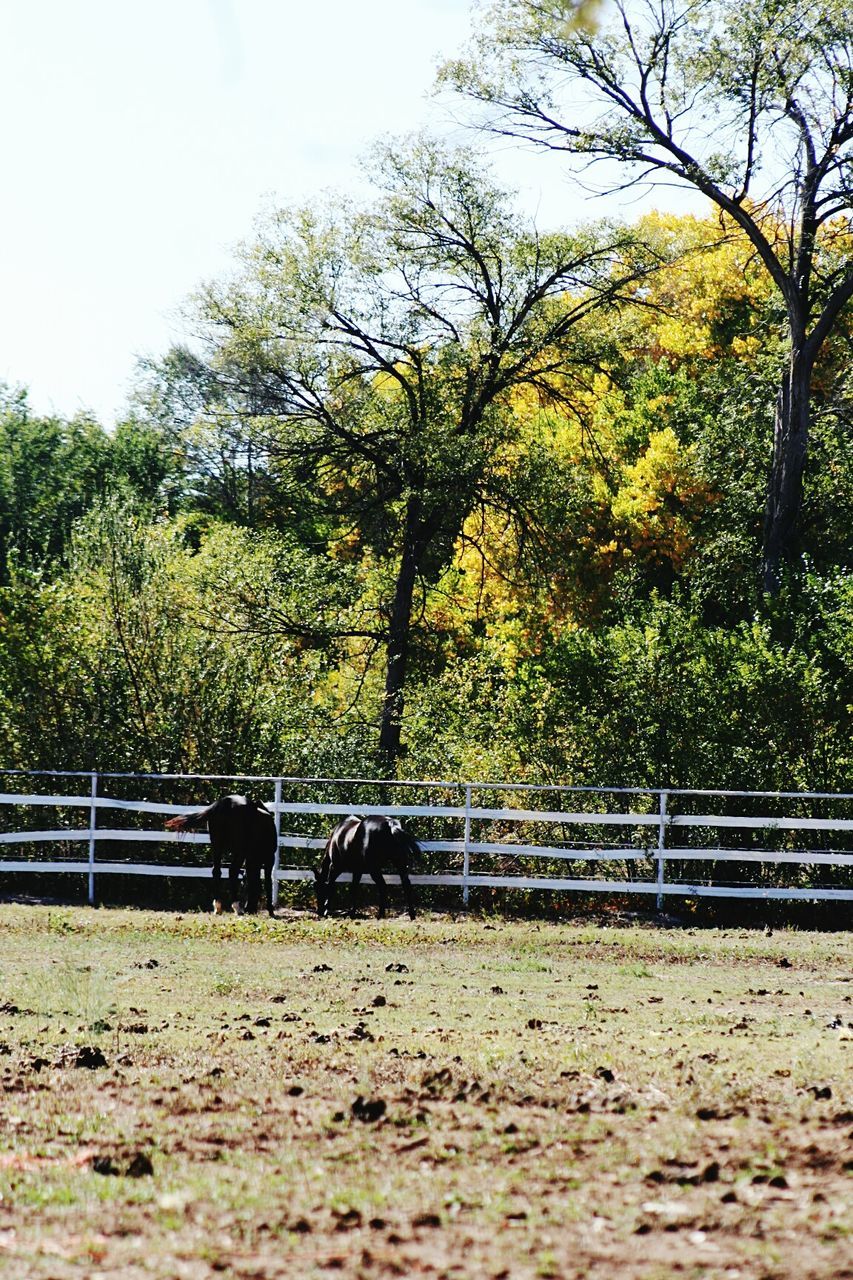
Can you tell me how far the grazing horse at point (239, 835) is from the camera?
1870cm

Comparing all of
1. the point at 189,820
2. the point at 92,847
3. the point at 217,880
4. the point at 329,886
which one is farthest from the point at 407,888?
the point at 92,847

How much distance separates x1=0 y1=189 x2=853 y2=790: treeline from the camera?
2234cm

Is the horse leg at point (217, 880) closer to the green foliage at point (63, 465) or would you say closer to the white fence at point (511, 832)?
the white fence at point (511, 832)

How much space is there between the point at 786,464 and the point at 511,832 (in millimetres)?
→ 9805

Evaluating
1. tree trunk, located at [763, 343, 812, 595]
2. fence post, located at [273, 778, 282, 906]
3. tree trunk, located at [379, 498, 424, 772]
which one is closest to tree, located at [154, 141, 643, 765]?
tree trunk, located at [379, 498, 424, 772]

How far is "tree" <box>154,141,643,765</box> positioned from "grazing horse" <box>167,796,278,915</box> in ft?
29.1

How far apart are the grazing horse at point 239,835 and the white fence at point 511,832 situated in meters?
0.42

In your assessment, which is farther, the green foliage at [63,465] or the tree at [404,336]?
the green foliage at [63,465]

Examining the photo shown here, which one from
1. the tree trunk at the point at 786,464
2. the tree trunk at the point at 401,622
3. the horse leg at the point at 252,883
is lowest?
the horse leg at the point at 252,883

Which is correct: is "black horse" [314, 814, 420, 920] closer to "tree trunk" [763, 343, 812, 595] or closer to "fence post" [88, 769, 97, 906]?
"fence post" [88, 769, 97, 906]

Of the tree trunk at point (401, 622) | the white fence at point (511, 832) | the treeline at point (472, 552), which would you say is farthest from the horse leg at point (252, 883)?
the tree trunk at point (401, 622)

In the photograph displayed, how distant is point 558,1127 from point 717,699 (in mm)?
16169

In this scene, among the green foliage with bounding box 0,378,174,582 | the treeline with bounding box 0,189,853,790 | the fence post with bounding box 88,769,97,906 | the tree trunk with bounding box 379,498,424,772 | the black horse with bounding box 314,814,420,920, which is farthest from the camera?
the green foliage with bounding box 0,378,174,582

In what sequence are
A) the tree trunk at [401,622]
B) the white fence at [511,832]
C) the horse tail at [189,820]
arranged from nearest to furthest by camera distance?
the horse tail at [189,820]
the white fence at [511,832]
the tree trunk at [401,622]
